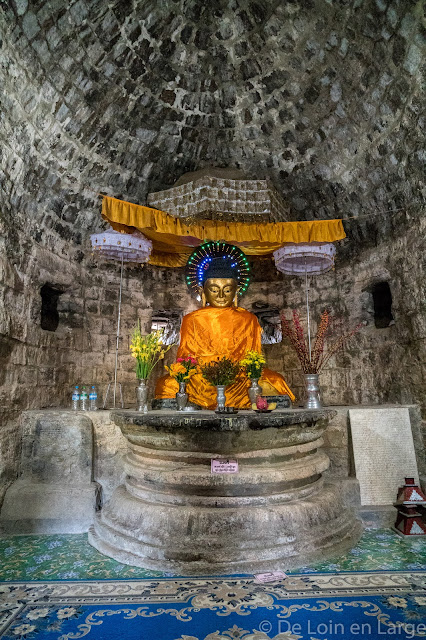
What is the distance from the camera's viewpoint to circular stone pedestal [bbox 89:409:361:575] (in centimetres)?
353

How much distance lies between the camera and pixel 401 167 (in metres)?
5.51

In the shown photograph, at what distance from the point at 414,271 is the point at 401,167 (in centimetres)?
145

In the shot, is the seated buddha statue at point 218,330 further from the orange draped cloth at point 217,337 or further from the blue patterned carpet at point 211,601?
the blue patterned carpet at point 211,601

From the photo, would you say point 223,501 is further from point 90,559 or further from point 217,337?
point 217,337

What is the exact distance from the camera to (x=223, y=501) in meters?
3.76

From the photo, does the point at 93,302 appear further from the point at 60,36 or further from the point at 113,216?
the point at 60,36

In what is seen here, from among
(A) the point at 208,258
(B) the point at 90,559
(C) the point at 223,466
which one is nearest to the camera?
(B) the point at 90,559

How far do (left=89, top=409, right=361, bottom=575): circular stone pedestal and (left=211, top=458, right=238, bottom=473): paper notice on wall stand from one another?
49mm

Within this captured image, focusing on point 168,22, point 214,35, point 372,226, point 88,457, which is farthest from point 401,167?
point 88,457

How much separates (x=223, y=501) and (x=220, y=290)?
3.69 metres

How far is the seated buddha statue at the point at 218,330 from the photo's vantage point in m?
5.92

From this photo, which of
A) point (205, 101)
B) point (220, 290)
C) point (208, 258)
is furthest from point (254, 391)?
point (205, 101)

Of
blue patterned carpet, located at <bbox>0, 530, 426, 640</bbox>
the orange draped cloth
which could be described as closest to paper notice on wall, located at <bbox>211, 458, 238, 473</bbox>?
blue patterned carpet, located at <bbox>0, 530, 426, 640</bbox>

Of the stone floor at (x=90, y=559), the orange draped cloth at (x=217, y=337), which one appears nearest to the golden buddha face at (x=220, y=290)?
the orange draped cloth at (x=217, y=337)
